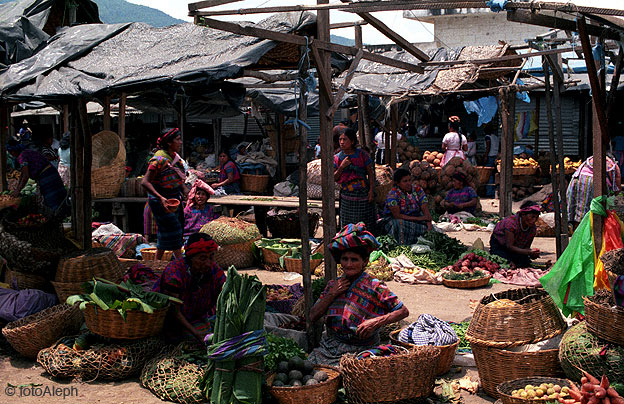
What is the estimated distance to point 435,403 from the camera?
4422mm

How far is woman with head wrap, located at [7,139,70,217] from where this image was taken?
354 inches

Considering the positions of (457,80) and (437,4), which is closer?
(437,4)

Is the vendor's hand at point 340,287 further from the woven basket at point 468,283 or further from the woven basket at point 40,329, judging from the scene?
the woven basket at point 468,283

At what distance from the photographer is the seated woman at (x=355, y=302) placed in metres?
4.49

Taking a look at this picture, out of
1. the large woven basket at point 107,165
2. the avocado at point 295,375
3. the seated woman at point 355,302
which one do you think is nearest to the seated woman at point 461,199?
the large woven basket at point 107,165

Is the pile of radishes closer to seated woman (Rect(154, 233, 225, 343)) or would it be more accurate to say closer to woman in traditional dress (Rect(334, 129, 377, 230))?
woman in traditional dress (Rect(334, 129, 377, 230))

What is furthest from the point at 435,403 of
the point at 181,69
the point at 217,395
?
the point at 181,69

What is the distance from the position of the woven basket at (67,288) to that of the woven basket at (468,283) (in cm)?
414

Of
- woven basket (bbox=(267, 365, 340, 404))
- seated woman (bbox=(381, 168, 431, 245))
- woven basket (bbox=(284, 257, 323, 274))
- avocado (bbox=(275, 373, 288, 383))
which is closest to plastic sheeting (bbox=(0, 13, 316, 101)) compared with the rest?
avocado (bbox=(275, 373, 288, 383))

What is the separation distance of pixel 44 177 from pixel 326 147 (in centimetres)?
522

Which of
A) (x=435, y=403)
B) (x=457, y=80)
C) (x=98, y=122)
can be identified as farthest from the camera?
(x=98, y=122)

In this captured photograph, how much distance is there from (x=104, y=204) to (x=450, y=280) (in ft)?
21.1

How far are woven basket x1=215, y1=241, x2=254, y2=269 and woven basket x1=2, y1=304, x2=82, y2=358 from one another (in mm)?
3294

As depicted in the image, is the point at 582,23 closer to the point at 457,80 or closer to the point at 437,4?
the point at 437,4
